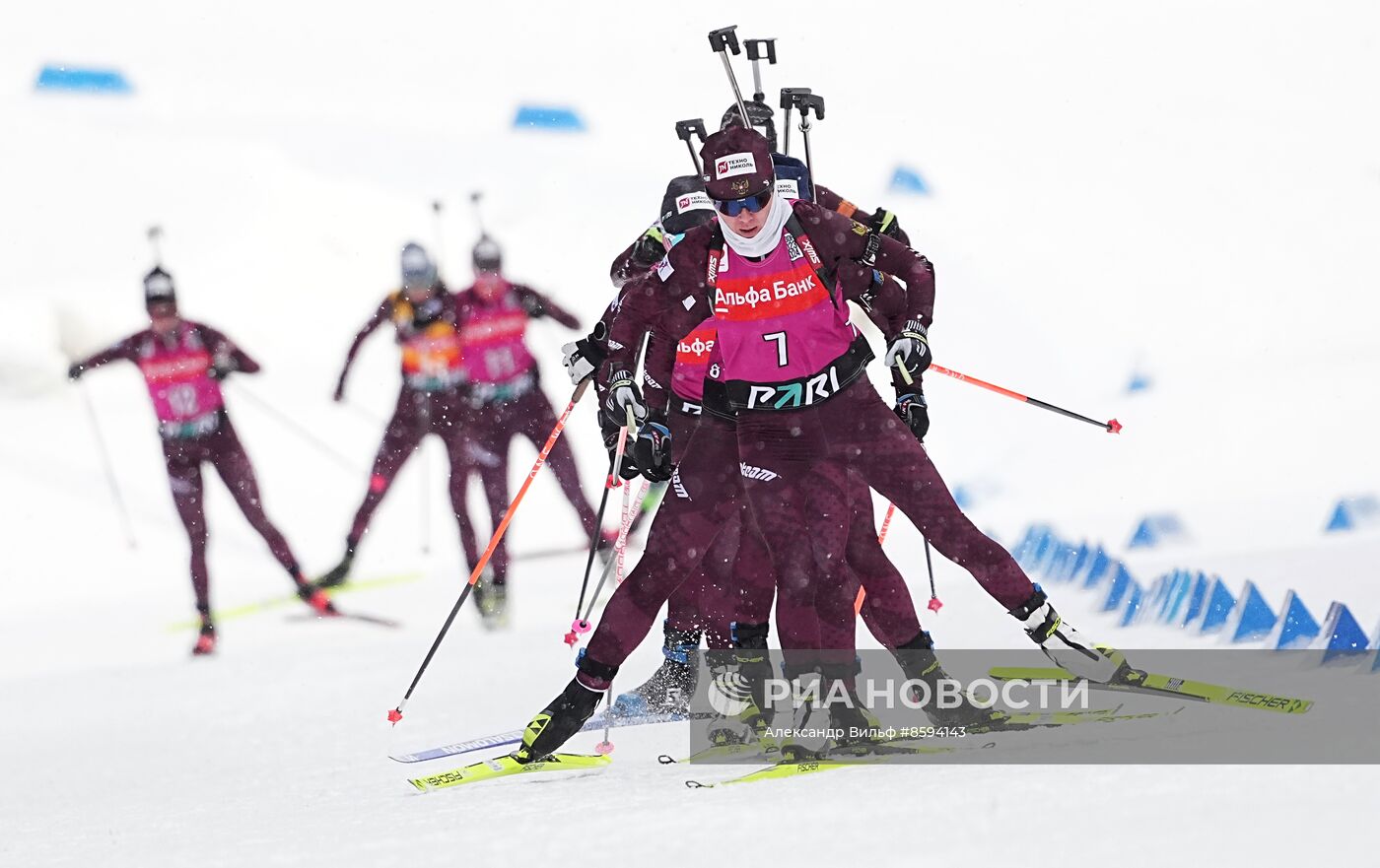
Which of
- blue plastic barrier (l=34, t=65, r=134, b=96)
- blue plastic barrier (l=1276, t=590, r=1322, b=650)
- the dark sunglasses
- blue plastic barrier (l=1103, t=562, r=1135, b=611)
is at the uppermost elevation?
blue plastic barrier (l=34, t=65, r=134, b=96)

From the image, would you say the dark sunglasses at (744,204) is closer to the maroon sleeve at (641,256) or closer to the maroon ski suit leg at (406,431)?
the maroon sleeve at (641,256)

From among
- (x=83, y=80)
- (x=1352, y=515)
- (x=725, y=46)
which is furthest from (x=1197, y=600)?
(x=83, y=80)

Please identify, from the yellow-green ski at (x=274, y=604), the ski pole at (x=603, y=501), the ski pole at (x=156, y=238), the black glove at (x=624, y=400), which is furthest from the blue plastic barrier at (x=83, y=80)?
the black glove at (x=624, y=400)

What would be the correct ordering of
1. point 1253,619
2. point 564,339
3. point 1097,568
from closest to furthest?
point 1253,619
point 1097,568
point 564,339

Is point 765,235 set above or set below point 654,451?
above

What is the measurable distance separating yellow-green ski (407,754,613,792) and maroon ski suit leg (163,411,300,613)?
4.37 m

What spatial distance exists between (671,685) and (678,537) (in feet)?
4.05

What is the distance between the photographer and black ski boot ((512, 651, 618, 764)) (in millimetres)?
4578

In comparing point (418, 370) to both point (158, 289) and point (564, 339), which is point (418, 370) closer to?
point (158, 289)

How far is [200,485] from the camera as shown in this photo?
→ 872cm

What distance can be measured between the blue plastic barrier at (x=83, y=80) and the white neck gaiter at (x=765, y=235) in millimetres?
14953

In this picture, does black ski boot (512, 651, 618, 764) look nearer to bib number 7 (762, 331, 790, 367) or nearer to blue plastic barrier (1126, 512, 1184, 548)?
bib number 7 (762, 331, 790, 367)

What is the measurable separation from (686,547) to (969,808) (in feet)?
Result: 5.16

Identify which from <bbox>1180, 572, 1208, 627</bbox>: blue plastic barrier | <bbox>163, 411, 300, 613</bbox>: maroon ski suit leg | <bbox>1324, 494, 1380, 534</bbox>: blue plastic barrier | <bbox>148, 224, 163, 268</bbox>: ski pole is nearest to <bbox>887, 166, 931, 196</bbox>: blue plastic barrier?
<bbox>148, 224, 163, 268</bbox>: ski pole
